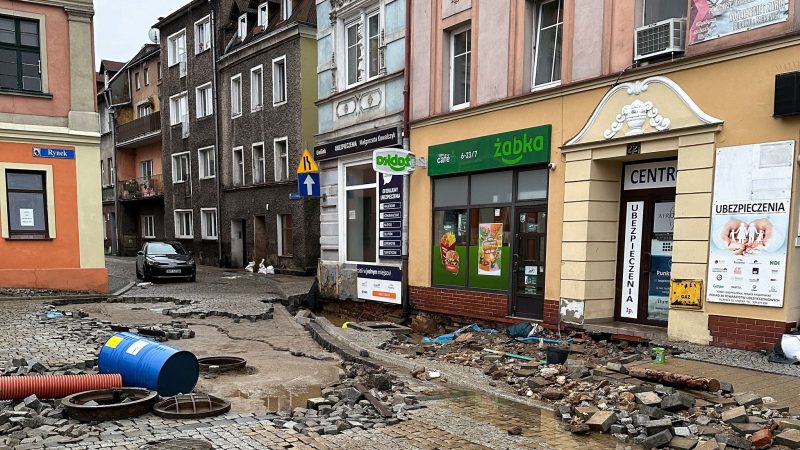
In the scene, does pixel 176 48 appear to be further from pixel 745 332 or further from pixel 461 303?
pixel 745 332

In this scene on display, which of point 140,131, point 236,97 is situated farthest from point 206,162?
point 140,131

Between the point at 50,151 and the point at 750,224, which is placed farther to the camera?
the point at 50,151

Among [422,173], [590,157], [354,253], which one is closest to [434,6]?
[422,173]

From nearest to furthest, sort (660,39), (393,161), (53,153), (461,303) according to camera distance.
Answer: (660,39)
(461,303)
(393,161)
(53,153)

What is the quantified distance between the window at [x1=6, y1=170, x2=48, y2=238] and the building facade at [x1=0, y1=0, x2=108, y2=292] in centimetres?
2

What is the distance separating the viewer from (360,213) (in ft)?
49.1

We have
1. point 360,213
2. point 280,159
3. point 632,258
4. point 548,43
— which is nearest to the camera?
point 632,258

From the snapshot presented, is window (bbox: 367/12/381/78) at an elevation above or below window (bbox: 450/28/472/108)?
above

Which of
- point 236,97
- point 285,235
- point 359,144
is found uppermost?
point 236,97

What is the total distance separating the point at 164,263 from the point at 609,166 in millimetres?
16523

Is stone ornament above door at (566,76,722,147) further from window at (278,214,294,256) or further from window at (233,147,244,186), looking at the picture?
window at (233,147,244,186)

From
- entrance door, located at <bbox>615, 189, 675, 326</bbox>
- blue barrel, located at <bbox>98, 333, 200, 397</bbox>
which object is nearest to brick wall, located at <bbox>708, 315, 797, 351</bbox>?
entrance door, located at <bbox>615, 189, 675, 326</bbox>

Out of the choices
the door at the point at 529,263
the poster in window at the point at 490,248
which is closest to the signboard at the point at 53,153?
the poster in window at the point at 490,248

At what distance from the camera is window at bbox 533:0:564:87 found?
10.2 meters
